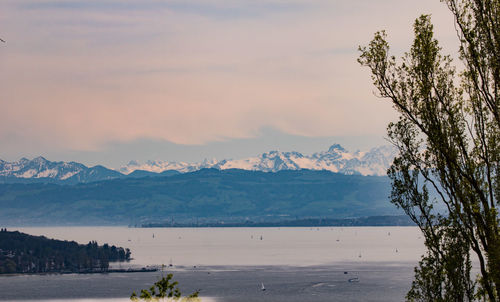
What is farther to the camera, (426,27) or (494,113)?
(426,27)

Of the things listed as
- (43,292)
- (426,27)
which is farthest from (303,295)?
(426,27)

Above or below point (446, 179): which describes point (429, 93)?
above

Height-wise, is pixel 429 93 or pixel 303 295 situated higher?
pixel 429 93

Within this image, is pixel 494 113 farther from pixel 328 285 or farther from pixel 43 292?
pixel 43 292

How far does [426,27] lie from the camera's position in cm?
3098

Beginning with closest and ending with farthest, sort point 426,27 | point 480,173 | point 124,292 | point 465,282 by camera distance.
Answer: point 426,27
point 480,173
point 465,282
point 124,292

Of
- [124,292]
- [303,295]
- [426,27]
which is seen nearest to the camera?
[426,27]

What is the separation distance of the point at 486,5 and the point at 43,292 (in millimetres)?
183831

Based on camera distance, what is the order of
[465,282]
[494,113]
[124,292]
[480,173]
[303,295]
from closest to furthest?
[494,113], [480,173], [465,282], [303,295], [124,292]

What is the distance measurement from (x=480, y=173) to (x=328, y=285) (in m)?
162

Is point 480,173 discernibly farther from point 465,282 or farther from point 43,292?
point 43,292

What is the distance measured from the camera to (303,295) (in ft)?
549

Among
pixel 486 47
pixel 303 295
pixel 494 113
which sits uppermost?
pixel 486 47

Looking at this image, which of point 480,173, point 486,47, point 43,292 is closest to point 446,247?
point 480,173
